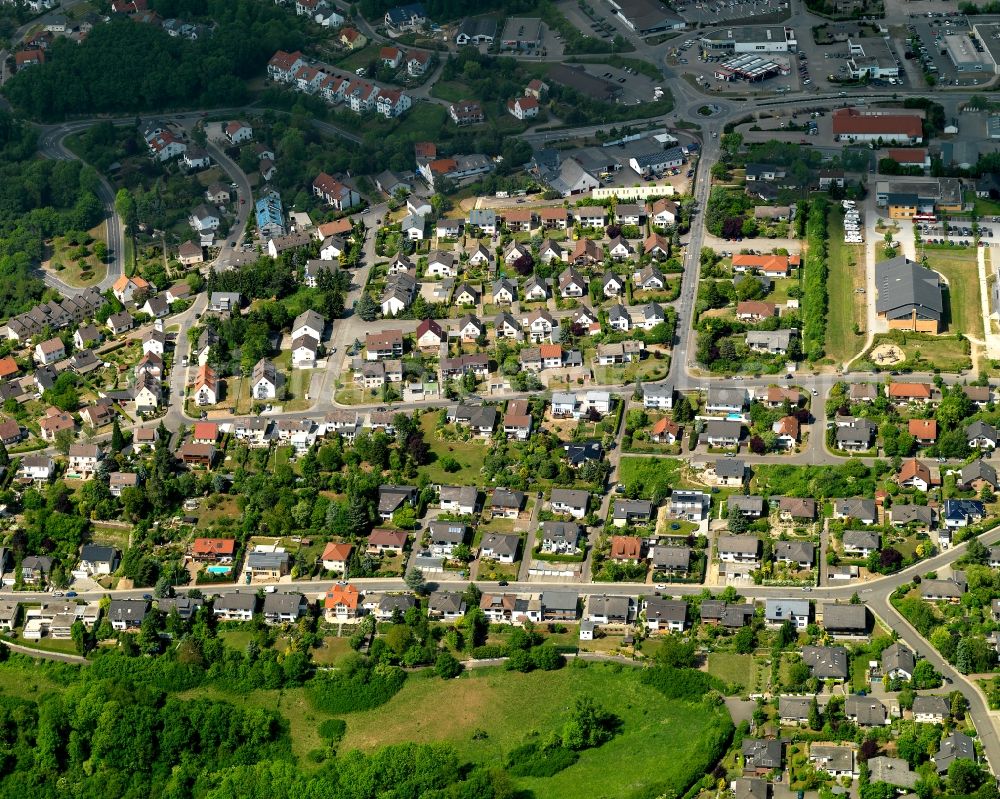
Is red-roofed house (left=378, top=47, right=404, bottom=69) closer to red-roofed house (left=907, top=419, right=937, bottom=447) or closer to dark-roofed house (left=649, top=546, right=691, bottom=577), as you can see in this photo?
red-roofed house (left=907, top=419, right=937, bottom=447)

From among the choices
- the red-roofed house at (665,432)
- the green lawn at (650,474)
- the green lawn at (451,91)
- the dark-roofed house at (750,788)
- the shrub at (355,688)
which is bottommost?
the dark-roofed house at (750,788)

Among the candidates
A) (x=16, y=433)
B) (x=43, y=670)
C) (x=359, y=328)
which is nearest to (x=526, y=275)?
(x=359, y=328)

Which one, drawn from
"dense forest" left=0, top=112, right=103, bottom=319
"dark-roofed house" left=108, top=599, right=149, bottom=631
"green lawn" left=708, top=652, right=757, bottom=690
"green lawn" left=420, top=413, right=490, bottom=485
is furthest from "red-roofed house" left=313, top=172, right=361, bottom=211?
"green lawn" left=708, top=652, right=757, bottom=690

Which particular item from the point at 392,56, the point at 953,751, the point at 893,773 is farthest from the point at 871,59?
the point at 893,773

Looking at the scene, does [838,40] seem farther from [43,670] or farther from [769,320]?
[43,670]

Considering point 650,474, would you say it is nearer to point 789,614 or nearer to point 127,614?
point 789,614

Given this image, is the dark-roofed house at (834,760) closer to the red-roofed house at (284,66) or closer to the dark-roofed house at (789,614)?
the dark-roofed house at (789,614)

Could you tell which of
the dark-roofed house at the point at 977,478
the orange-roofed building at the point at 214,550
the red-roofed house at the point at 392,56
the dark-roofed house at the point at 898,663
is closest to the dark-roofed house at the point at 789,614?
the dark-roofed house at the point at 898,663

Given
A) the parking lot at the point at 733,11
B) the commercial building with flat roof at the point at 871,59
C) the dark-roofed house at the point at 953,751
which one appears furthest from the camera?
the parking lot at the point at 733,11

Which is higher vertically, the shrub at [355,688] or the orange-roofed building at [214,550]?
the orange-roofed building at [214,550]
